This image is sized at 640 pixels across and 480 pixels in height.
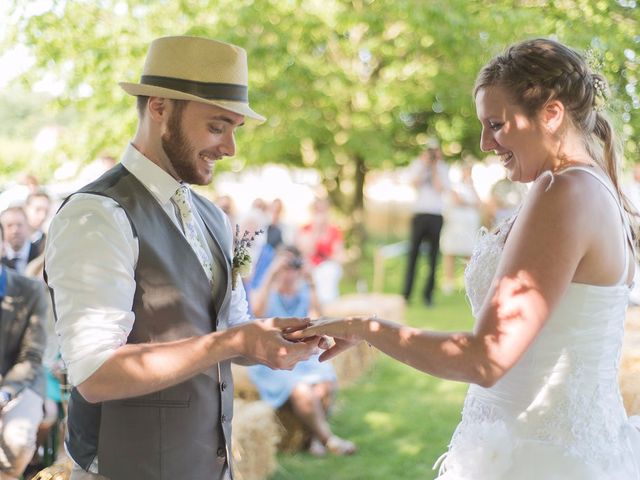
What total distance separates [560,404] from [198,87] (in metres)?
1.48

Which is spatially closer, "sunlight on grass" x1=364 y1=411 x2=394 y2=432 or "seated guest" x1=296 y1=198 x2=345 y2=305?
"sunlight on grass" x1=364 y1=411 x2=394 y2=432

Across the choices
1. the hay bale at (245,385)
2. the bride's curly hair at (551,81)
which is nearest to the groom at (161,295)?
the bride's curly hair at (551,81)

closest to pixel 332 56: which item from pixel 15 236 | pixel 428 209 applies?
pixel 428 209

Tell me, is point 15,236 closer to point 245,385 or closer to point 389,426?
point 245,385

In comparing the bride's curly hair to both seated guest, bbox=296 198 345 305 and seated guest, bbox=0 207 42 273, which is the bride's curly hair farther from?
seated guest, bbox=296 198 345 305

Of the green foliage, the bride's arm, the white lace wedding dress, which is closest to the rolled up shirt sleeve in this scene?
the bride's arm

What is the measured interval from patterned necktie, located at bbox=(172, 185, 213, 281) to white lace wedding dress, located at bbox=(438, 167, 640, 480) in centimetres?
85

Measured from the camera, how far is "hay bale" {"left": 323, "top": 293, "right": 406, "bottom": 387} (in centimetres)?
853

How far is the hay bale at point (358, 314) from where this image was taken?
28.0 feet

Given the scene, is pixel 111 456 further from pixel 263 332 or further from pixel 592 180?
pixel 592 180

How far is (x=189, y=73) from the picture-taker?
100 inches

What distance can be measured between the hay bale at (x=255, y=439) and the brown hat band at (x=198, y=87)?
326cm

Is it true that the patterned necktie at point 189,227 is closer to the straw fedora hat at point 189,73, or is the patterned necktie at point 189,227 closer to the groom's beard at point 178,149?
the groom's beard at point 178,149

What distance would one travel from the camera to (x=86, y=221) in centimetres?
222
